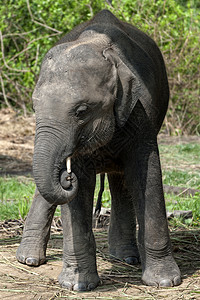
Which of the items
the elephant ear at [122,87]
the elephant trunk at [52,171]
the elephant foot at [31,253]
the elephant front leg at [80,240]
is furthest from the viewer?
the elephant foot at [31,253]

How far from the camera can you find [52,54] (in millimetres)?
3602

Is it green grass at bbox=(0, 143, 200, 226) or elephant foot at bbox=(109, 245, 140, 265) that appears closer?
elephant foot at bbox=(109, 245, 140, 265)

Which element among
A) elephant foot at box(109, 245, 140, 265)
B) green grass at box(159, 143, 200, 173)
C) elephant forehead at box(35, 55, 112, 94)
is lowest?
green grass at box(159, 143, 200, 173)

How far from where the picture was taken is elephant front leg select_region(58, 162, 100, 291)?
13.1ft

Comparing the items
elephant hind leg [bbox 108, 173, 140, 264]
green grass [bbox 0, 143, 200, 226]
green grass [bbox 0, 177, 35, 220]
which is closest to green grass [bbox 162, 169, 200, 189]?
green grass [bbox 0, 143, 200, 226]

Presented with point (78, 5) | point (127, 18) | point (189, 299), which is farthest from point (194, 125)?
point (189, 299)

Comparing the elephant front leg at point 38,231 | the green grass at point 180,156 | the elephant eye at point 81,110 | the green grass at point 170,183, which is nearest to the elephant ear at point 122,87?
the elephant eye at point 81,110

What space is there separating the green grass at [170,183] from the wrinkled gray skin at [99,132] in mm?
1538

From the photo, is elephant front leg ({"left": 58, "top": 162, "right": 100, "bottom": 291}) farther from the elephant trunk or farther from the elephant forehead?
the elephant forehead

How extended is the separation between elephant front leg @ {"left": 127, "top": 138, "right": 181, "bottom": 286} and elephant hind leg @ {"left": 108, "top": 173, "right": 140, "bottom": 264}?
2.34 feet

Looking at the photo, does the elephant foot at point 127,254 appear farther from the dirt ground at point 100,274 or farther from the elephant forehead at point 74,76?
the elephant forehead at point 74,76

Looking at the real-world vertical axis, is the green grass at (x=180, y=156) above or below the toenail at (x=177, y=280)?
below

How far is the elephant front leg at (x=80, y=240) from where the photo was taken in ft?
13.1

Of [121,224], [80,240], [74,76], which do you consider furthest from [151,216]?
[74,76]
